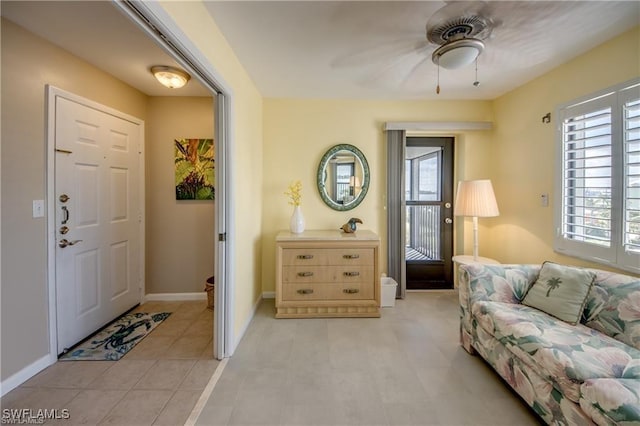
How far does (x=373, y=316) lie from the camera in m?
2.92

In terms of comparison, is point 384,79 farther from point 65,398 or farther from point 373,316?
point 65,398

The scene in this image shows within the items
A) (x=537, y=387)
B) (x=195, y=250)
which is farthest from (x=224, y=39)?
(x=537, y=387)

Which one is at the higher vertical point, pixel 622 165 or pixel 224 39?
pixel 224 39

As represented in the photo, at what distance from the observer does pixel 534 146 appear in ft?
9.31

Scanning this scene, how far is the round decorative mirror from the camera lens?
3.43 meters

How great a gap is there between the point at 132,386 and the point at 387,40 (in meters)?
3.07

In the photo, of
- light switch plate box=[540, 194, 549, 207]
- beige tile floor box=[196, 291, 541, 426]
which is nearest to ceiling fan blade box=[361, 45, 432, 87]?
light switch plate box=[540, 194, 549, 207]

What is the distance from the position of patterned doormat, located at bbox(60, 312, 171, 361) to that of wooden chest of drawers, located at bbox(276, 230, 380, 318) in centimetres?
127

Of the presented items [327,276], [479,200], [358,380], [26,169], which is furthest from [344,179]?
[26,169]

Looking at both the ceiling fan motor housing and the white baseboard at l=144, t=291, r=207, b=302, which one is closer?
the ceiling fan motor housing

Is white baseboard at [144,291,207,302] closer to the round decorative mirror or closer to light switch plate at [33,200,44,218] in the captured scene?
light switch plate at [33,200,44,218]

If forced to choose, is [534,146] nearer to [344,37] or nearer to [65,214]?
[344,37]

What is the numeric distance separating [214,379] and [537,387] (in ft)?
6.53

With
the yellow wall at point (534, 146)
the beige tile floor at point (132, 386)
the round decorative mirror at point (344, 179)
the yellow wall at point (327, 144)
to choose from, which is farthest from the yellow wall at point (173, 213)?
the yellow wall at point (534, 146)
